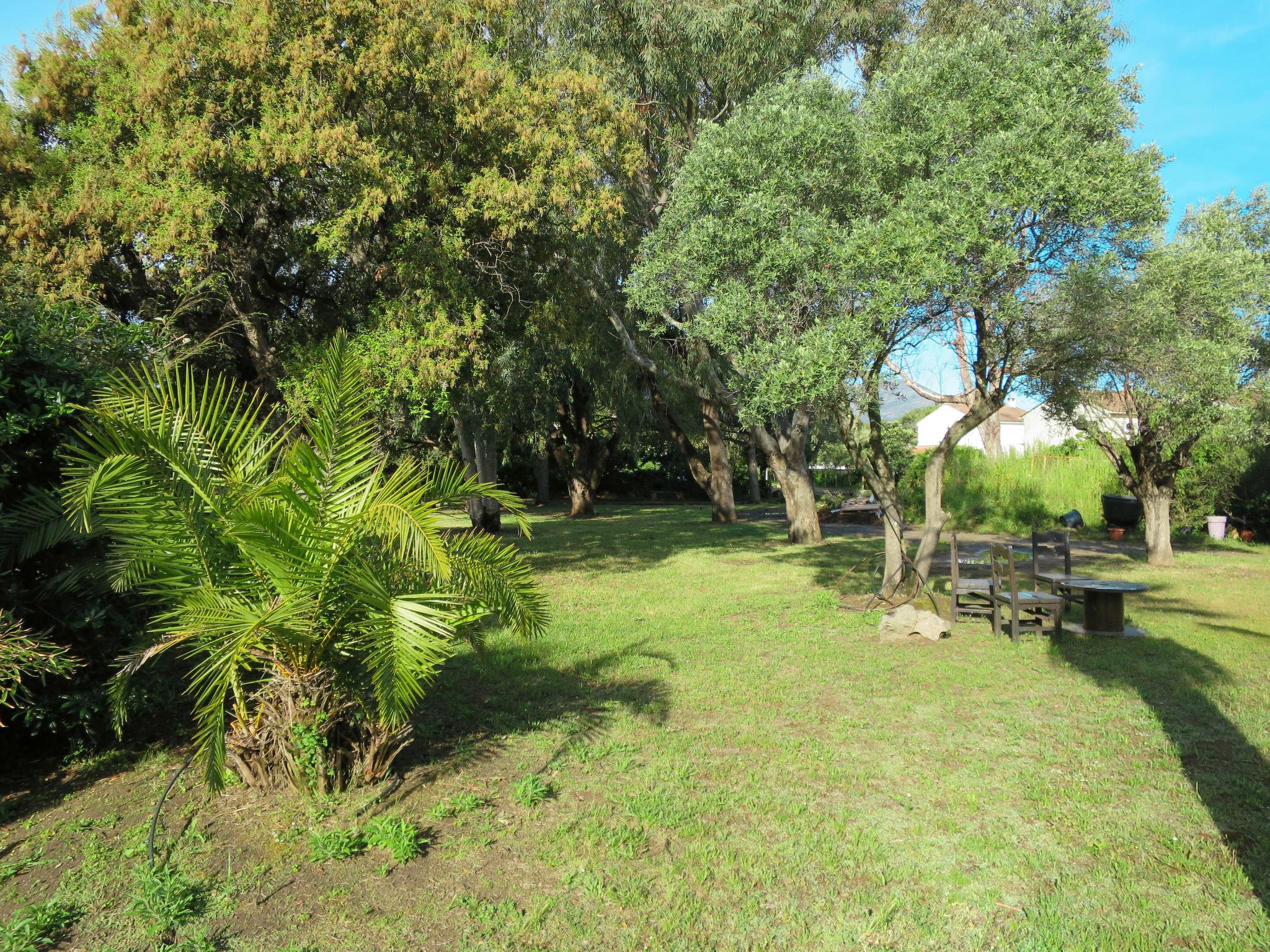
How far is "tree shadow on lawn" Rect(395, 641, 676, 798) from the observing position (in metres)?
5.50

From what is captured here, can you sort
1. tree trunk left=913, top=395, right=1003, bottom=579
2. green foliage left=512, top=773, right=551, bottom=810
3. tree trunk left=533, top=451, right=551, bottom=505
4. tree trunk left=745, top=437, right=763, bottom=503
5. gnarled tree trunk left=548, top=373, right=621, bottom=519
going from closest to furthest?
green foliage left=512, top=773, right=551, bottom=810 → tree trunk left=913, top=395, right=1003, bottom=579 → gnarled tree trunk left=548, top=373, right=621, bottom=519 → tree trunk left=533, top=451, right=551, bottom=505 → tree trunk left=745, top=437, right=763, bottom=503

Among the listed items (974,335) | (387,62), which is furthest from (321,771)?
(387,62)

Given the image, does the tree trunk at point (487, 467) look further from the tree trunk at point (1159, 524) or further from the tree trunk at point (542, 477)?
the tree trunk at point (1159, 524)

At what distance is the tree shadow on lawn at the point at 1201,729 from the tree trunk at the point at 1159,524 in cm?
665

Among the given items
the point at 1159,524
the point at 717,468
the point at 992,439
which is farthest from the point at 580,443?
the point at 1159,524

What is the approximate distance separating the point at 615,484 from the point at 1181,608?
105 ft

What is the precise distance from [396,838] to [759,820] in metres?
1.92

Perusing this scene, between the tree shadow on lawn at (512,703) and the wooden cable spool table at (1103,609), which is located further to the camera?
the wooden cable spool table at (1103,609)

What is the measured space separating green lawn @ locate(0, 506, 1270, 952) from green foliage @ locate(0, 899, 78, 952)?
0.31ft

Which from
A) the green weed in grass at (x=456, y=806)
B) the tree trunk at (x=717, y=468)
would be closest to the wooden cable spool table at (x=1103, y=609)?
the green weed in grass at (x=456, y=806)

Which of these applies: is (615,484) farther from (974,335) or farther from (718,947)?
(718,947)

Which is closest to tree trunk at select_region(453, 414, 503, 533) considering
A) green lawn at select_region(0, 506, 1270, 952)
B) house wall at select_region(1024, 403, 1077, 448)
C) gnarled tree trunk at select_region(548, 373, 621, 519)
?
gnarled tree trunk at select_region(548, 373, 621, 519)

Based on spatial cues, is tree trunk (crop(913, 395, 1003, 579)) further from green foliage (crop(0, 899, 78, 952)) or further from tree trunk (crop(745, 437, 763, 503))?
tree trunk (crop(745, 437, 763, 503))

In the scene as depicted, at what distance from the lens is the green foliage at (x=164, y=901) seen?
138 inches
